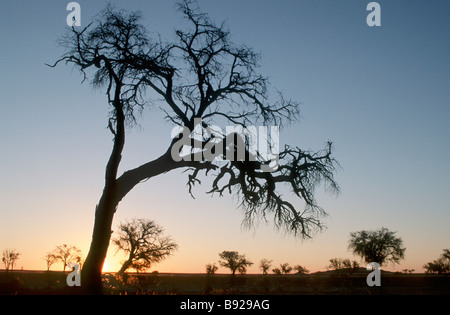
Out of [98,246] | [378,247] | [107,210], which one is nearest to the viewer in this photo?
[98,246]

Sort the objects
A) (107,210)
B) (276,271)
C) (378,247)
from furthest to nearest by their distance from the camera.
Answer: (276,271), (378,247), (107,210)

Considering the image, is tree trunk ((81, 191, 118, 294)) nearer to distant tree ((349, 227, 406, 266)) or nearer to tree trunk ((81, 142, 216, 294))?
tree trunk ((81, 142, 216, 294))

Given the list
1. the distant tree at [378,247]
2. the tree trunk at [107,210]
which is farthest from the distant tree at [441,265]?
the tree trunk at [107,210]

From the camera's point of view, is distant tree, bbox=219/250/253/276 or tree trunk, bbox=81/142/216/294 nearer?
tree trunk, bbox=81/142/216/294

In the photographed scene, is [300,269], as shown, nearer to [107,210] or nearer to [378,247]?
[378,247]

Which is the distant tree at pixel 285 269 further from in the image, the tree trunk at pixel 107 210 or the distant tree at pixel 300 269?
the tree trunk at pixel 107 210

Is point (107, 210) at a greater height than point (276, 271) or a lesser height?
greater

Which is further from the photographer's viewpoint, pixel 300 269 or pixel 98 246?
pixel 300 269

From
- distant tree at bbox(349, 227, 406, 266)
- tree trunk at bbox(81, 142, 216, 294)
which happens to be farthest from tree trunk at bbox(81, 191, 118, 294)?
distant tree at bbox(349, 227, 406, 266)

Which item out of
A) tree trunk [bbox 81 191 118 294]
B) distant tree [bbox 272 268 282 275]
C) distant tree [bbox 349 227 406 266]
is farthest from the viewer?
distant tree [bbox 272 268 282 275]

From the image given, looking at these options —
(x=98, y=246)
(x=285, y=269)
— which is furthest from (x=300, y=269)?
(x=98, y=246)

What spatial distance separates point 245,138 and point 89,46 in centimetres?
637
